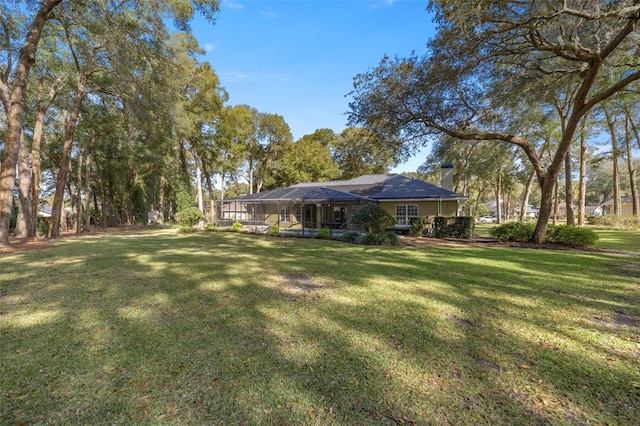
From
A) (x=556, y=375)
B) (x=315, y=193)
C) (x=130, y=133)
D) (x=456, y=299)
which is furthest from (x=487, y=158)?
(x=130, y=133)

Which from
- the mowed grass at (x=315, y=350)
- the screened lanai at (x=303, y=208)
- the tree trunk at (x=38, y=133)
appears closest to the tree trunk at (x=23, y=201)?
the tree trunk at (x=38, y=133)

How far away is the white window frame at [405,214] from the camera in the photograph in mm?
18188

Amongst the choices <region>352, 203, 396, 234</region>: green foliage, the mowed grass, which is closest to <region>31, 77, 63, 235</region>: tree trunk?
the mowed grass

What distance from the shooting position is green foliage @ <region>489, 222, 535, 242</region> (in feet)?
41.3

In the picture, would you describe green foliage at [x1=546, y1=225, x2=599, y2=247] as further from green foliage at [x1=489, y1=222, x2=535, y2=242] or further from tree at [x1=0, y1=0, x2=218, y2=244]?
tree at [x1=0, y1=0, x2=218, y2=244]

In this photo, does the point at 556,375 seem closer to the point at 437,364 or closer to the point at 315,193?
the point at 437,364

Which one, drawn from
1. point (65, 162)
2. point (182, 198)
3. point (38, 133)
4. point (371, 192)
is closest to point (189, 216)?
point (65, 162)

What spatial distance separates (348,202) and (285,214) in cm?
618

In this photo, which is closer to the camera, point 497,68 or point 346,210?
point 497,68

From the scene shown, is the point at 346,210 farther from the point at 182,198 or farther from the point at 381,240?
the point at 182,198

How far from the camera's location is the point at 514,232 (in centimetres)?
1283

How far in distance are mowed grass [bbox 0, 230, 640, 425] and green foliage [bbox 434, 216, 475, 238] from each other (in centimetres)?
857

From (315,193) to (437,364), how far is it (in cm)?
1561

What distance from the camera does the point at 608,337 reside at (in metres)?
3.23
